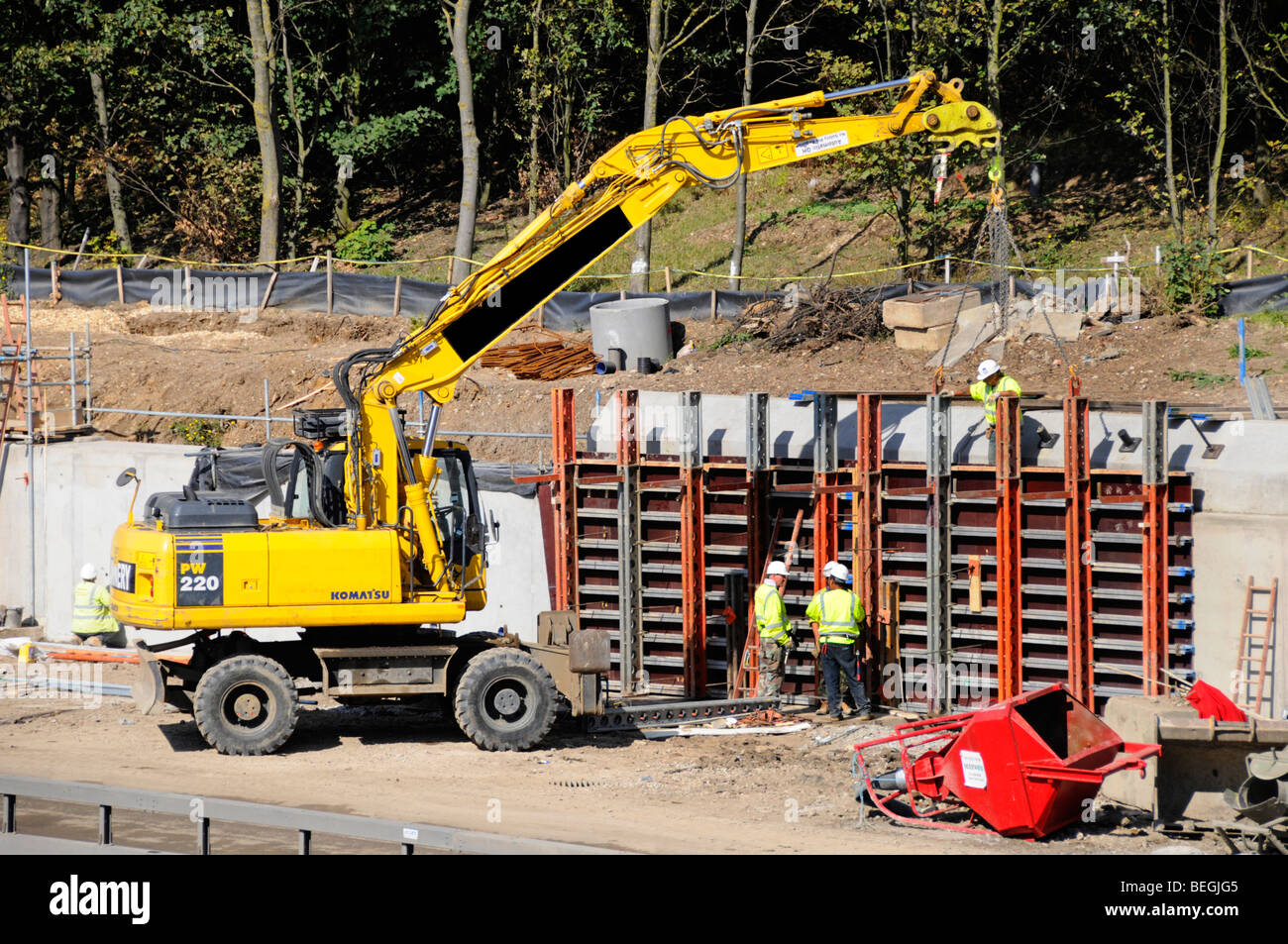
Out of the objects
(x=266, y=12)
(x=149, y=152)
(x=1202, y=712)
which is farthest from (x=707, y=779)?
(x=149, y=152)

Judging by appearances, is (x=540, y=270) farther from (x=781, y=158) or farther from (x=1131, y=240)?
(x=1131, y=240)

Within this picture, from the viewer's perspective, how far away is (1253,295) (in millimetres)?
25891

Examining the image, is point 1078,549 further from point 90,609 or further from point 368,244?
point 368,244

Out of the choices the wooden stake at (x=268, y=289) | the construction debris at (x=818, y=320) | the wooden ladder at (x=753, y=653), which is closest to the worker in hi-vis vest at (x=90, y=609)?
the wooden ladder at (x=753, y=653)

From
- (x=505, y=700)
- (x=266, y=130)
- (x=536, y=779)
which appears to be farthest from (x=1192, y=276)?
(x=266, y=130)

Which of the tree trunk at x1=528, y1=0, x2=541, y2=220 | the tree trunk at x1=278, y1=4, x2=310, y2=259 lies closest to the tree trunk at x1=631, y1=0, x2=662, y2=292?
the tree trunk at x1=528, y1=0, x2=541, y2=220

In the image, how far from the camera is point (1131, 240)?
33219 mm

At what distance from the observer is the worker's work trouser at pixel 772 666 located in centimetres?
1616

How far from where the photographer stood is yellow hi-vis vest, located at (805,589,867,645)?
50.3ft

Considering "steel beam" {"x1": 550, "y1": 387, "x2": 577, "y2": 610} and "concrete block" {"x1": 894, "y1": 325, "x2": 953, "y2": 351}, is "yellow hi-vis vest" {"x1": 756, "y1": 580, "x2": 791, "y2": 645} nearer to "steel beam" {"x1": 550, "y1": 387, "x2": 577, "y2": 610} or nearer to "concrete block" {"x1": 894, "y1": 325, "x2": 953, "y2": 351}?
"steel beam" {"x1": 550, "y1": 387, "x2": 577, "y2": 610}

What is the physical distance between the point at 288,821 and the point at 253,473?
457 inches

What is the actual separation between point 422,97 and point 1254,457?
3746 cm

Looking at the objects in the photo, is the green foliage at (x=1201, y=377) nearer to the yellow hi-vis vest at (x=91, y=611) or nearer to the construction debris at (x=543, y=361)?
the construction debris at (x=543, y=361)

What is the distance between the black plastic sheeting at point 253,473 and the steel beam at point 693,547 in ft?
8.08
